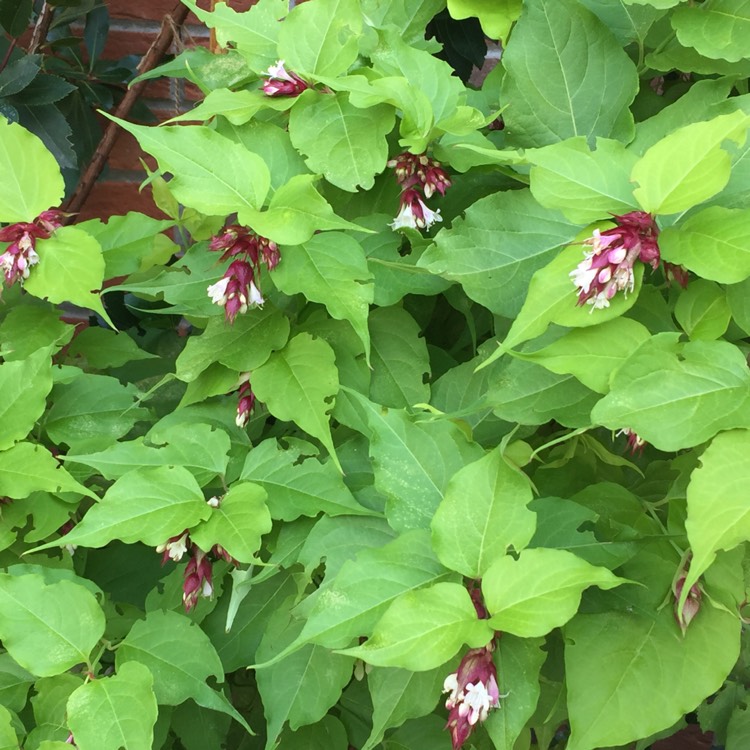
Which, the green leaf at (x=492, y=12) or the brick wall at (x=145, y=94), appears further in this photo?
the brick wall at (x=145, y=94)

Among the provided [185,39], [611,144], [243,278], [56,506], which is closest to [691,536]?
[611,144]

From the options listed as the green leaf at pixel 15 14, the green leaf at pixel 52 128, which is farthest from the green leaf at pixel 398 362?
the green leaf at pixel 15 14

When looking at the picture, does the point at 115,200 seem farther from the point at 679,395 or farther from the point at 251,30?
the point at 679,395

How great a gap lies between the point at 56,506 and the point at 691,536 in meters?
0.48

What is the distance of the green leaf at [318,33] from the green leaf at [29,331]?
0.34 m

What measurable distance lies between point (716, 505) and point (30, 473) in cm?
48

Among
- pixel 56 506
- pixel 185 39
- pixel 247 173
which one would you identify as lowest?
pixel 56 506

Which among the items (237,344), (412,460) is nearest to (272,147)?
(237,344)

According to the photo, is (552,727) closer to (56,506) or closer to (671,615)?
(671,615)

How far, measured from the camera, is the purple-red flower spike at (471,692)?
0.42 metres

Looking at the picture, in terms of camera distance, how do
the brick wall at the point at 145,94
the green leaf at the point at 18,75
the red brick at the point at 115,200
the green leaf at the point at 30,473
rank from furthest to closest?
the red brick at the point at 115,200
the brick wall at the point at 145,94
the green leaf at the point at 18,75
the green leaf at the point at 30,473

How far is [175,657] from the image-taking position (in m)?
0.55

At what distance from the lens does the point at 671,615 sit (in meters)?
0.46

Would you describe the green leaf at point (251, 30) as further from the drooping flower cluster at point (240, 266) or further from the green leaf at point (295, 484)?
the green leaf at point (295, 484)
